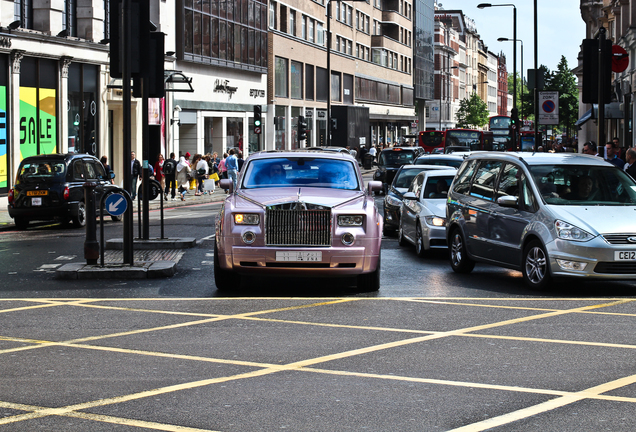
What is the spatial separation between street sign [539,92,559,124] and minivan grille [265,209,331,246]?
59.0ft

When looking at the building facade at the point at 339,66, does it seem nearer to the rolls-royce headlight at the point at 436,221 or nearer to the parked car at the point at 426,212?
the parked car at the point at 426,212

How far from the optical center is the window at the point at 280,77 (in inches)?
2357

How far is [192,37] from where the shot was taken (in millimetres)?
46156

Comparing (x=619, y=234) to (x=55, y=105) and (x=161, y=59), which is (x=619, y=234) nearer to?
(x=161, y=59)

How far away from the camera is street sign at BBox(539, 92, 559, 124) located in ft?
92.8

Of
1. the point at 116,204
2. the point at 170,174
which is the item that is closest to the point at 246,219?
the point at 116,204

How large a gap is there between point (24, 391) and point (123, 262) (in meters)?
7.31

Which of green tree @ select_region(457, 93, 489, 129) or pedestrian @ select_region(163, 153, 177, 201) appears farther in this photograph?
green tree @ select_region(457, 93, 489, 129)

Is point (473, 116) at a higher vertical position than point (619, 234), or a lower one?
higher

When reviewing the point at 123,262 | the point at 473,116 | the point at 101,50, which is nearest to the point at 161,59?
the point at 123,262

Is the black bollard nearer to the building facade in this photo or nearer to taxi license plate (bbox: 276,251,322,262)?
taxi license plate (bbox: 276,251,322,262)

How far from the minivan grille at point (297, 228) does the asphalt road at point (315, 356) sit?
663mm

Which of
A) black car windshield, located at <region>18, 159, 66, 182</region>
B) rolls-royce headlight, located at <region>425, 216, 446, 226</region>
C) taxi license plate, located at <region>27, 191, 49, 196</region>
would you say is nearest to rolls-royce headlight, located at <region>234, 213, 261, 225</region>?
rolls-royce headlight, located at <region>425, 216, 446, 226</region>

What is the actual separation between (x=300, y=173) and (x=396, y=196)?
722cm
